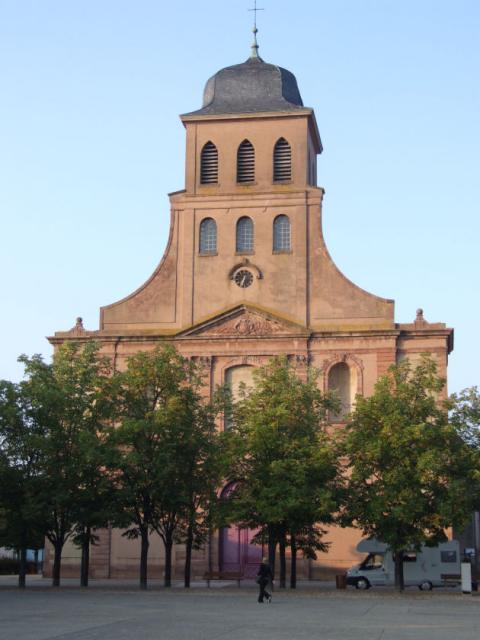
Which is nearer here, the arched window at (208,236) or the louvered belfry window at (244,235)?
the louvered belfry window at (244,235)

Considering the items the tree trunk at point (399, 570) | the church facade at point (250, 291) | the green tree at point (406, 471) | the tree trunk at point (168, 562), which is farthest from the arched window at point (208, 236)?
the tree trunk at point (399, 570)

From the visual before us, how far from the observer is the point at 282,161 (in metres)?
55.1

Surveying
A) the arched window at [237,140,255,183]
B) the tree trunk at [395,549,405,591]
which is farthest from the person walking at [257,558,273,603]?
the arched window at [237,140,255,183]

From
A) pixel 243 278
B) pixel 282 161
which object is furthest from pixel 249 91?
pixel 243 278

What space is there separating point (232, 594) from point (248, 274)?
20.7 meters

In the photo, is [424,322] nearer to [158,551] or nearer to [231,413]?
[231,413]

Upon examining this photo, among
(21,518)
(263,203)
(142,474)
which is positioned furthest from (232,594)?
(263,203)

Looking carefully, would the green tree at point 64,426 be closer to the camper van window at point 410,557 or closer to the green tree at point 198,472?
the green tree at point 198,472

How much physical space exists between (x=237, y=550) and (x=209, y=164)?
19903 mm

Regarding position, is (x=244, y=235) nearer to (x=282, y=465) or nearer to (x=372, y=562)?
(x=282, y=465)

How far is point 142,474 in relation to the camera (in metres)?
40.9

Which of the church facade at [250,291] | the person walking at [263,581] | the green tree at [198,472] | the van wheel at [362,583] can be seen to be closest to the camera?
the person walking at [263,581]

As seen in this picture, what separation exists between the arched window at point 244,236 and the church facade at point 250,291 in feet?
0.20

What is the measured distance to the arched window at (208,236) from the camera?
178 feet
